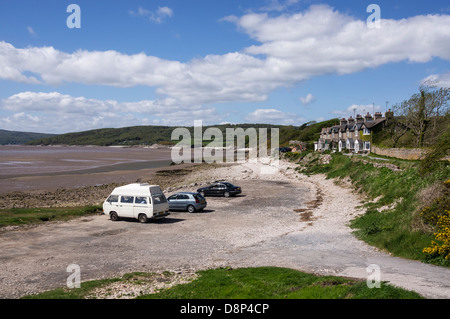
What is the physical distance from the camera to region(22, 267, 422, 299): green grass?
900cm

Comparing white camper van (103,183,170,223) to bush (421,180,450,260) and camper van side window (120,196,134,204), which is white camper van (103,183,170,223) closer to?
camper van side window (120,196,134,204)

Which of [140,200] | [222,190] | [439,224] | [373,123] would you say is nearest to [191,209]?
[140,200]

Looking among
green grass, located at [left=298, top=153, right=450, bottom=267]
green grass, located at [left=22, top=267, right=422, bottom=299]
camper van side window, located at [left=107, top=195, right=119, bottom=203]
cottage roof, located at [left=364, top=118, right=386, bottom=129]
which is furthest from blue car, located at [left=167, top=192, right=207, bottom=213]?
cottage roof, located at [left=364, top=118, right=386, bottom=129]

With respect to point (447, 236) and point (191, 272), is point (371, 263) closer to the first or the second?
point (447, 236)

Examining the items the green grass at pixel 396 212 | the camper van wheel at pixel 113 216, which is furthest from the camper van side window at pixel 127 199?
the green grass at pixel 396 212

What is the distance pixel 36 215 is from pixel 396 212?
81.5 feet

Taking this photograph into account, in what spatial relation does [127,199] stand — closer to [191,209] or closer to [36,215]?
[191,209]

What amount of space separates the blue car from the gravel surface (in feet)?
2.15

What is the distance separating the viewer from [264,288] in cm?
1031

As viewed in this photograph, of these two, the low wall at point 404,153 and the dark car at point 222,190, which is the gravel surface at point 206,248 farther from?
the low wall at point 404,153

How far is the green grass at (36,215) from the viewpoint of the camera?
76.8 feet

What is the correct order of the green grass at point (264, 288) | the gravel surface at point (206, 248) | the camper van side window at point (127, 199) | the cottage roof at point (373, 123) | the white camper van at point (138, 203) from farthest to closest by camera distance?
the cottage roof at point (373, 123)
the camper van side window at point (127, 199)
the white camper van at point (138, 203)
the gravel surface at point (206, 248)
the green grass at point (264, 288)

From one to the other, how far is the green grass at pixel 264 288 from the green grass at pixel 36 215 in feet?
48.6
